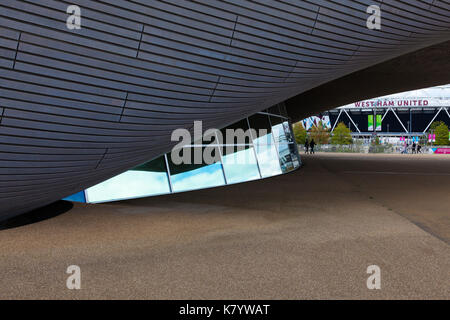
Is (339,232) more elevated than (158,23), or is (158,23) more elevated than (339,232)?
(158,23)

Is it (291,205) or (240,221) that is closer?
(240,221)

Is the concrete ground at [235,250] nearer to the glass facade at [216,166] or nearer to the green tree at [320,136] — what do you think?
the glass facade at [216,166]

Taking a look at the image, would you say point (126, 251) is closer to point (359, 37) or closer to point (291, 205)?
point (291, 205)

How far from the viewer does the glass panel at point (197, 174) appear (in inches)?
393

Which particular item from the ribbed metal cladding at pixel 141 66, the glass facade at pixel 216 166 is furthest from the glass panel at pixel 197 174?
the ribbed metal cladding at pixel 141 66

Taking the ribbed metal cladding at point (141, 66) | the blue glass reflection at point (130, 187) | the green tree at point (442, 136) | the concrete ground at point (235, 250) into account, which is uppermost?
the green tree at point (442, 136)

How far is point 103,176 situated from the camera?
665 centimetres

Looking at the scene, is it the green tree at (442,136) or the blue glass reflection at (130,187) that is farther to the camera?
the green tree at (442,136)

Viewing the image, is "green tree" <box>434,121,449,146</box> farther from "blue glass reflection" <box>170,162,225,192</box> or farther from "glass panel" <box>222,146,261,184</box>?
"blue glass reflection" <box>170,162,225,192</box>

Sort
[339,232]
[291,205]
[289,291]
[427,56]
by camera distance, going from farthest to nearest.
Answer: [427,56] < [291,205] < [339,232] < [289,291]
